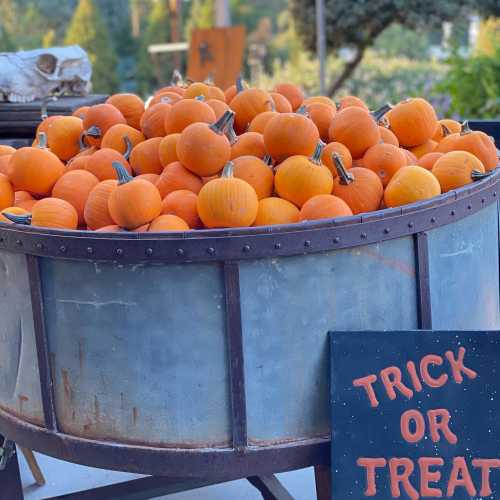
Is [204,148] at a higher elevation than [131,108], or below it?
below

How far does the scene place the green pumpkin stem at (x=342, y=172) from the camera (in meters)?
1.85

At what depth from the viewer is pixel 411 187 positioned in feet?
5.87

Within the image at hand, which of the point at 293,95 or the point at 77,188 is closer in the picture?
the point at 77,188

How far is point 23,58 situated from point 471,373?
264cm

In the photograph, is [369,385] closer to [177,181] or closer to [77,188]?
[177,181]

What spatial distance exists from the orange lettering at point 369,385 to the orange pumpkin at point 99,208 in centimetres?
65

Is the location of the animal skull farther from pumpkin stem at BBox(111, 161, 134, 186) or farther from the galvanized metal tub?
the galvanized metal tub

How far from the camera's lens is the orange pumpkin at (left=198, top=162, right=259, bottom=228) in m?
1.68

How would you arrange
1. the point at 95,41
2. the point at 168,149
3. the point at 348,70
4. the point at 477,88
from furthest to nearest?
the point at 95,41 < the point at 348,70 < the point at 477,88 < the point at 168,149

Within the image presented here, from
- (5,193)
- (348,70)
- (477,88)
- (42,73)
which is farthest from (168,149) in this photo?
(348,70)

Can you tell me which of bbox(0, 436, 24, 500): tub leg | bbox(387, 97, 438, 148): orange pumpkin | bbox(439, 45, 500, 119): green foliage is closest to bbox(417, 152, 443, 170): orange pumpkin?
bbox(387, 97, 438, 148): orange pumpkin

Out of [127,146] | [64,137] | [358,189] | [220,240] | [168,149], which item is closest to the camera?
[220,240]

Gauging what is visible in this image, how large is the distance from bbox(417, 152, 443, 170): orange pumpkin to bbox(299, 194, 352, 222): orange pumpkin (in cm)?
38

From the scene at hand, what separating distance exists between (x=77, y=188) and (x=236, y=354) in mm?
630
